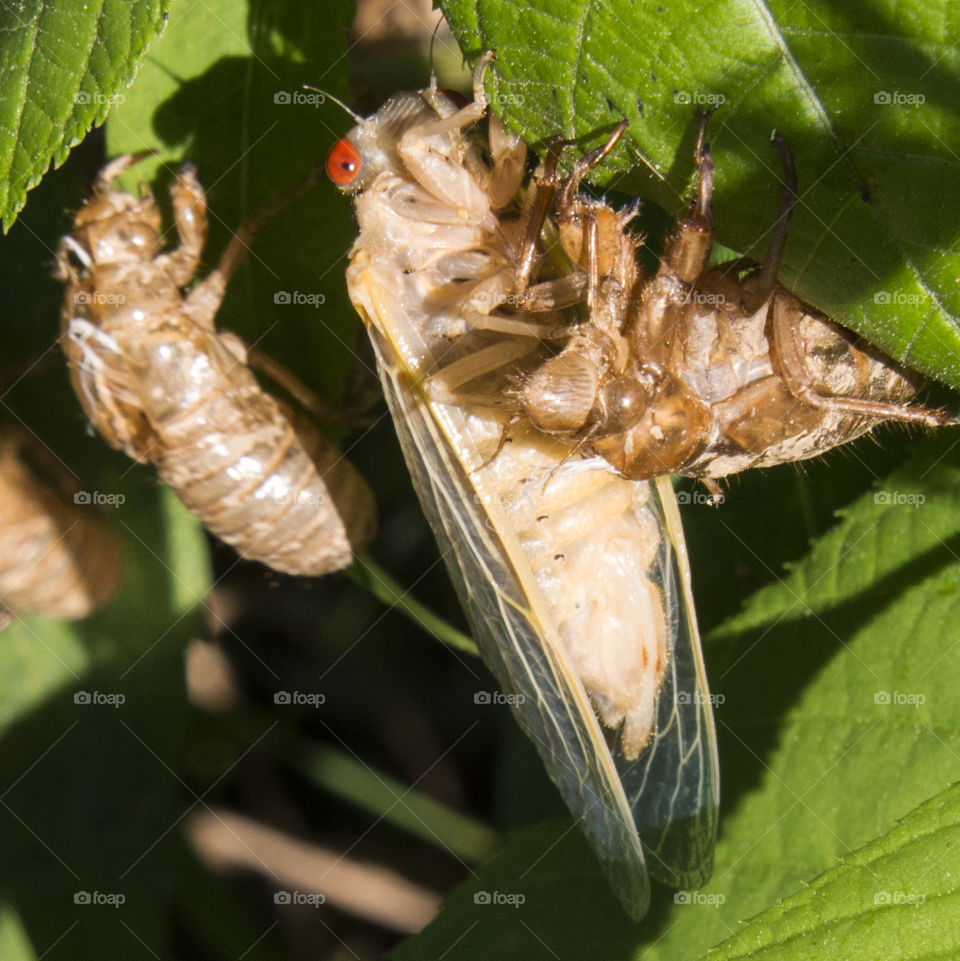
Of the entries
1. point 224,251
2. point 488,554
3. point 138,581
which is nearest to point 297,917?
point 138,581

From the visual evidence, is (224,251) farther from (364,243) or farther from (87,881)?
(87,881)
